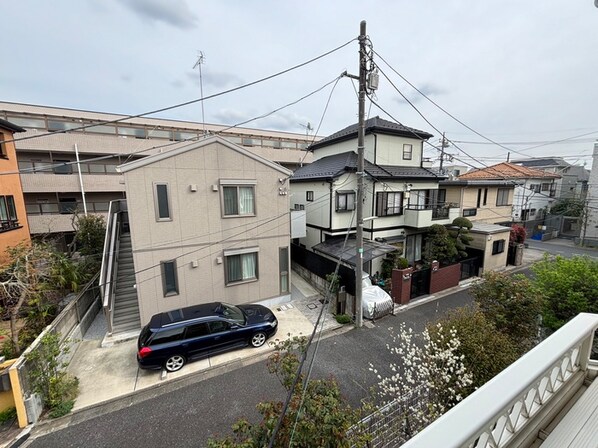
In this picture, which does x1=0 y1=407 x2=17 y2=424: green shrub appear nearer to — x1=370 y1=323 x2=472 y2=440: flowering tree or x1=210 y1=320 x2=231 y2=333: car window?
x1=210 y1=320 x2=231 y2=333: car window

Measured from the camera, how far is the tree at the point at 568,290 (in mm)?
5871

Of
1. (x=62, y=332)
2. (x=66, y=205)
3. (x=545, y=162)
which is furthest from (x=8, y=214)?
(x=545, y=162)

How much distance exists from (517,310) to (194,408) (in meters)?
8.42

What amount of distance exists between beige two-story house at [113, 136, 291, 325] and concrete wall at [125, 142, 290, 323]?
0.03 metres

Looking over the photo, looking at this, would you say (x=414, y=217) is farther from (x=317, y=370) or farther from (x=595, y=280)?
(x=317, y=370)

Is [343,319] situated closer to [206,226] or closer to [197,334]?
[197,334]

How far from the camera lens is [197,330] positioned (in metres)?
7.34

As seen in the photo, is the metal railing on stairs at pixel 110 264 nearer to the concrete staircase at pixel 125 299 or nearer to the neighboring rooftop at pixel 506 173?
the concrete staircase at pixel 125 299

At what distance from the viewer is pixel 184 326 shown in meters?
7.18

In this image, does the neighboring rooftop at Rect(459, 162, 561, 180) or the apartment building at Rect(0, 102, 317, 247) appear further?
the neighboring rooftop at Rect(459, 162, 561, 180)

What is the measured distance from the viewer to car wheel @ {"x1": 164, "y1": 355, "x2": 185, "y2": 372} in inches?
280

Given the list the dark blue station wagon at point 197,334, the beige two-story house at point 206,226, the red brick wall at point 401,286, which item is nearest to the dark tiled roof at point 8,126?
the beige two-story house at point 206,226

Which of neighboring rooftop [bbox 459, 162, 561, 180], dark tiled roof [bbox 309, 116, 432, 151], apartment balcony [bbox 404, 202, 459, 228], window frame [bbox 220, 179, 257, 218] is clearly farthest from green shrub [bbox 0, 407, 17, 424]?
neighboring rooftop [bbox 459, 162, 561, 180]

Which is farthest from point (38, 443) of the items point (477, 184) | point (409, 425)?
point (477, 184)
